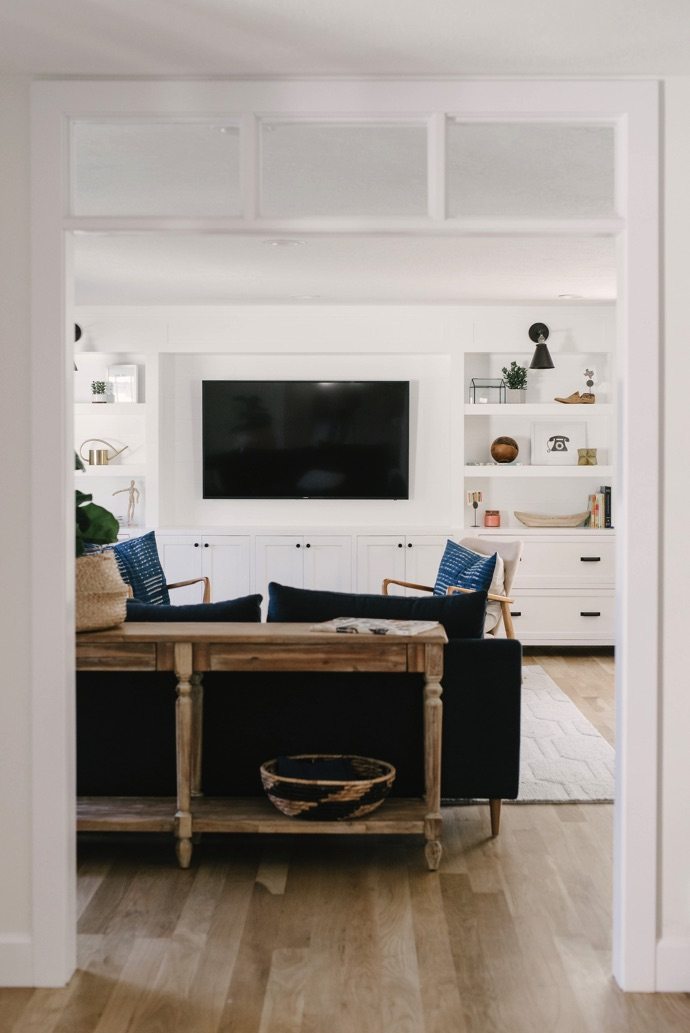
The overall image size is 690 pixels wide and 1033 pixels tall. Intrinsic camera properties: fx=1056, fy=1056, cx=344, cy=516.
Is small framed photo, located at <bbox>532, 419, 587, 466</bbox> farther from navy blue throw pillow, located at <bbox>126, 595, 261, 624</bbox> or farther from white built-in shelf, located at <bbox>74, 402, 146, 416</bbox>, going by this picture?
navy blue throw pillow, located at <bbox>126, 595, 261, 624</bbox>

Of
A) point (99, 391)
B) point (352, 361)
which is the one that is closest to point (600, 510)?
point (352, 361)

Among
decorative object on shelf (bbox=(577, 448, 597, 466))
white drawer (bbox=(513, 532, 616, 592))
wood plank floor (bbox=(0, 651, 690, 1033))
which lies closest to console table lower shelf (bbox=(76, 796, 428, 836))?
wood plank floor (bbox=(0, 651, 690, 1033))

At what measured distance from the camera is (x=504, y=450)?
25.9ft

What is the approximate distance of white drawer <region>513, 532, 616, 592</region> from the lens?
757 centimetres

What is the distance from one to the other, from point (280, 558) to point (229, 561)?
0.37 m

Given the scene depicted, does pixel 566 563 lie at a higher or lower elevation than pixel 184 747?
higher

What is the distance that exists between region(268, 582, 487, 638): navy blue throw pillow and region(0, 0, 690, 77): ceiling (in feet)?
5.99

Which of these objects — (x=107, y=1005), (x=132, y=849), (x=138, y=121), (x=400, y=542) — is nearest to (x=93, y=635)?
(x=132, y=849)

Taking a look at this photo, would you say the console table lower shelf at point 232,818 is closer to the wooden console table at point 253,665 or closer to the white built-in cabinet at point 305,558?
the wooden console table at point 253,665

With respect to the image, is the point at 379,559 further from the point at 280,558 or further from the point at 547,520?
the point at 547,520

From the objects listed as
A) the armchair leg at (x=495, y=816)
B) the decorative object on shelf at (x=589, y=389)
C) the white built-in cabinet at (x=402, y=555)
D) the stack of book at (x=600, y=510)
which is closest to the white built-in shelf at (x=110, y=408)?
the white built-in cabinet at (x=402, y=555)

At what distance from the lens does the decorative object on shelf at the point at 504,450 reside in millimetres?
7895

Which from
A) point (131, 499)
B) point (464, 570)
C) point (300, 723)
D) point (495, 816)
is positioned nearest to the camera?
point (300, 723)

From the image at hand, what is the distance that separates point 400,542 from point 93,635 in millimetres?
4300
